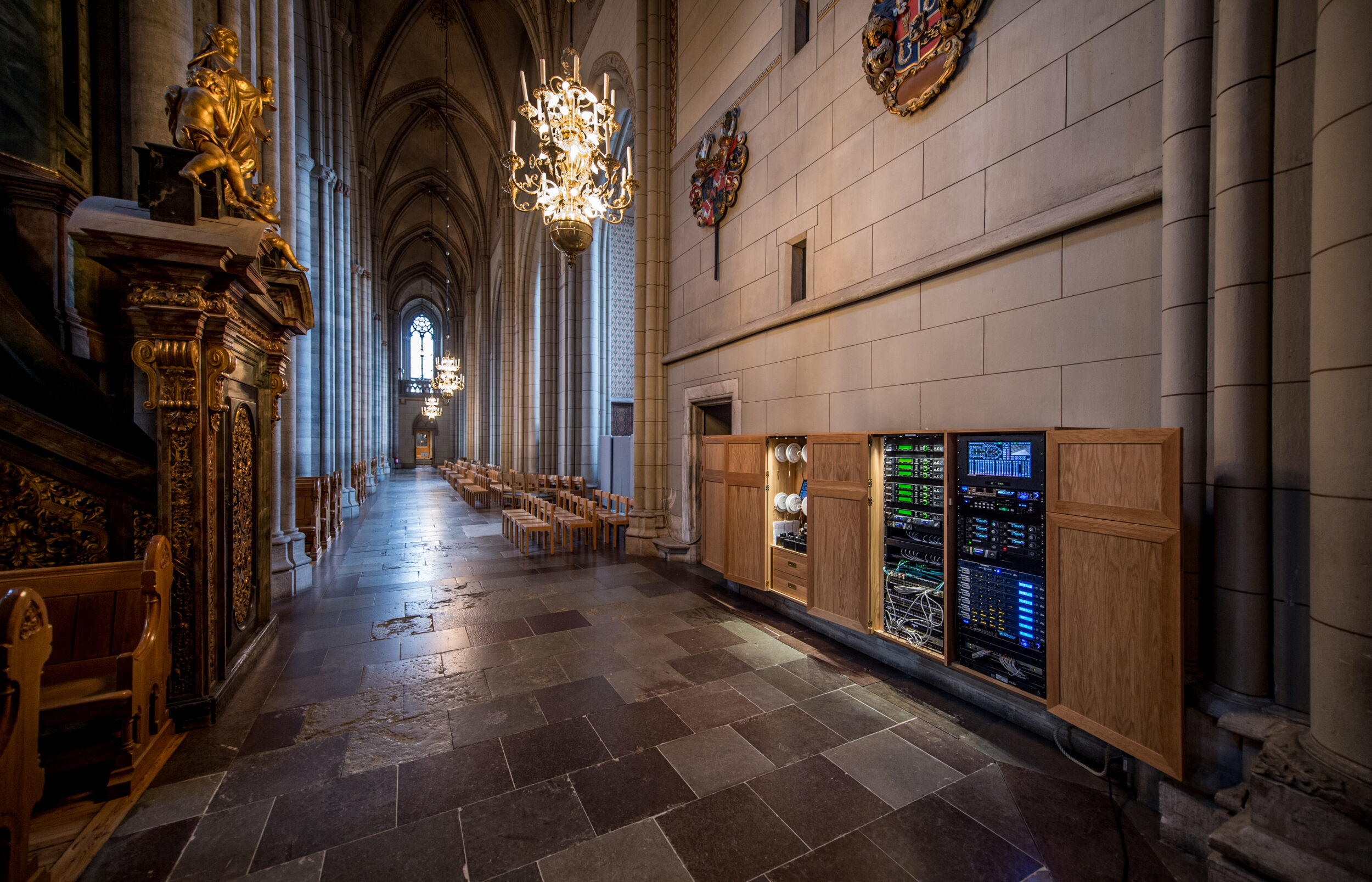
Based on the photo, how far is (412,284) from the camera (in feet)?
123

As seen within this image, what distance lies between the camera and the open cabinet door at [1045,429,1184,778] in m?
2.14

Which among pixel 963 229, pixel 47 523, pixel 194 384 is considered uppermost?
pixel 963 229

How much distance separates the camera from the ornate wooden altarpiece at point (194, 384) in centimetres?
266

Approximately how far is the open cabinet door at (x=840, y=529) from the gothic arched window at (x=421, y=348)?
40.7 meters

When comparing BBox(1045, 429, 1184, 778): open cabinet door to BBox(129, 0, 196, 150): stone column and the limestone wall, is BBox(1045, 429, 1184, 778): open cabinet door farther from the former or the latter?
BBox(129, 0, 196, 150): stone column

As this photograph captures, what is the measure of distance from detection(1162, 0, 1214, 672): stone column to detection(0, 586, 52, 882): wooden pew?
13.9 feet

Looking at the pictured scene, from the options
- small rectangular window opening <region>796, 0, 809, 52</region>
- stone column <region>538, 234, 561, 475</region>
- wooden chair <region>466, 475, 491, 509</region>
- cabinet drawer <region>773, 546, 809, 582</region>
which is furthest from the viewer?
stone column <region>538, 234, 561, 475</region>

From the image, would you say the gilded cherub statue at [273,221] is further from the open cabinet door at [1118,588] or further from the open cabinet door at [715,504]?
the open cabinet door at [1118,588]

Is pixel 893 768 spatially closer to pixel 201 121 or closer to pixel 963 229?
pixel 963 229

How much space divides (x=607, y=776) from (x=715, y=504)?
3447 millimetres

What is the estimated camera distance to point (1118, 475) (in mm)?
2348

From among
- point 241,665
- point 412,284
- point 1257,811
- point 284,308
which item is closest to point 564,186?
point 284,308

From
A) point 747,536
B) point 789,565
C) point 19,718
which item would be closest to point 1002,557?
point 789,565

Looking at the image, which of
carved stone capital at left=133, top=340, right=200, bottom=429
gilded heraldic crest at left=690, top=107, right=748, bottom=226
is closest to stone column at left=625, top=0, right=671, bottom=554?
gilded heraldic crest at left=690, top=107, right=748, bottom=226
